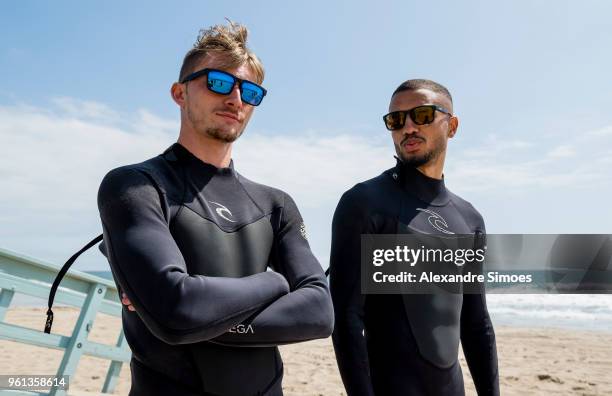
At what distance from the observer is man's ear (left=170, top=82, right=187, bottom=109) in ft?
8.61

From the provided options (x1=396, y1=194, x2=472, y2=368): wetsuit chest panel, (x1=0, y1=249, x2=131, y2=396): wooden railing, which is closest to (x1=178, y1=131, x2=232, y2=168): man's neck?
(x1=396, y1=194, x2=472, y2=368): wetsuit chest panel

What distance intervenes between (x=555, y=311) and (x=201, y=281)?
27.0m

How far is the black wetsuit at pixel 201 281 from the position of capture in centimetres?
197

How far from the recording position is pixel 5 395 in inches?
173

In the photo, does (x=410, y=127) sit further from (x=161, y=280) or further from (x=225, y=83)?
(x=161, y=280)

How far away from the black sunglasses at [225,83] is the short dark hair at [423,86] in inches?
53.2

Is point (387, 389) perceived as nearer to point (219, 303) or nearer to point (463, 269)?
point (463, 269)

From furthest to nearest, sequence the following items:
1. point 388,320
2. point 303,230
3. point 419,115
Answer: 1. point 419,115
2. point 388,320
3. point 303,230

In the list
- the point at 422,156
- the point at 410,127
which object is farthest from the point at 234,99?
the point at 422,156

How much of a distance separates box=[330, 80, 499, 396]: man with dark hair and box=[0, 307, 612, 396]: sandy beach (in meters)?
3.89

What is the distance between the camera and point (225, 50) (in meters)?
2.59

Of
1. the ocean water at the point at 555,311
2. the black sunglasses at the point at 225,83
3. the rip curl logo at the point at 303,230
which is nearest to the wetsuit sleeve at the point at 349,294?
the rip curl logo at the point at 303,230

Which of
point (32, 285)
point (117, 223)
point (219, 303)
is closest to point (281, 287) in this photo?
point (219, 303)

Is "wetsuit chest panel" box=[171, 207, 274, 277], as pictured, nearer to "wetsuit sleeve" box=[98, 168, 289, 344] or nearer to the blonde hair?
"wetsuit sleeve" box=[98, 168, 289, 344]
